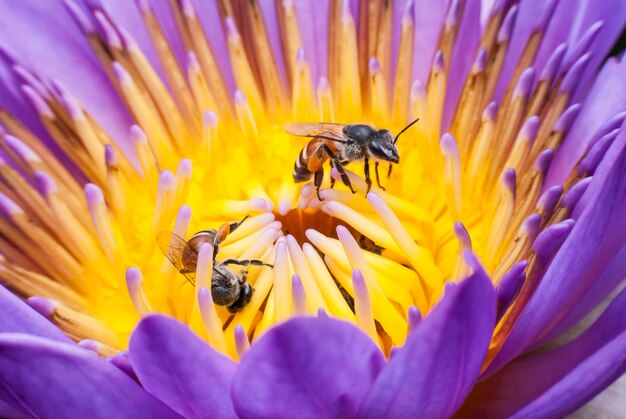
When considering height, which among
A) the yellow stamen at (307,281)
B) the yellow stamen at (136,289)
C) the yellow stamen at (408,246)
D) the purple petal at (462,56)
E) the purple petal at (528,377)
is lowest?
the purple petal at (528,377)

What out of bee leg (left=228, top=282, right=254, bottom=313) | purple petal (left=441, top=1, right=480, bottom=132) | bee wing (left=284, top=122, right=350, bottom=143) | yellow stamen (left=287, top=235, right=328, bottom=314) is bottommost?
bee leg (left=228, top=282, right=254, bottom=313)

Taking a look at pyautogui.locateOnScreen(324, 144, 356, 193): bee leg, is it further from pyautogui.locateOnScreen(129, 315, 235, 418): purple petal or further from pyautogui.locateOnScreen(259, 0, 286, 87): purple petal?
pyautogui.locateOnScreen(129, 315, 235, 418): purple petal

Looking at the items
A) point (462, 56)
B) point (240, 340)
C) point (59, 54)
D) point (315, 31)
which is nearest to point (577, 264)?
point (240, 340)

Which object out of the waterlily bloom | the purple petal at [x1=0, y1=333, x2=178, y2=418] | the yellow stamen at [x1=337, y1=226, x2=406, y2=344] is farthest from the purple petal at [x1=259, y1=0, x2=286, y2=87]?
the purple petal at [x1=0, y1=333, x2=178, y2=418]

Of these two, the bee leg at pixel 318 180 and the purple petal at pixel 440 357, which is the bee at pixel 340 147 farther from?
the purple petal at pixel 440 357

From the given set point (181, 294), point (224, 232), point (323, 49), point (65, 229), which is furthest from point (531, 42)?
point (65, 229)

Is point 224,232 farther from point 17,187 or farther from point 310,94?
point 310,94

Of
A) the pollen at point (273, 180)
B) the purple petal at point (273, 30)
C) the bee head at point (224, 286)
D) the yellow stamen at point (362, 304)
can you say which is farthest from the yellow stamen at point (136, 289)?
the purple petal at point (273, 30)
